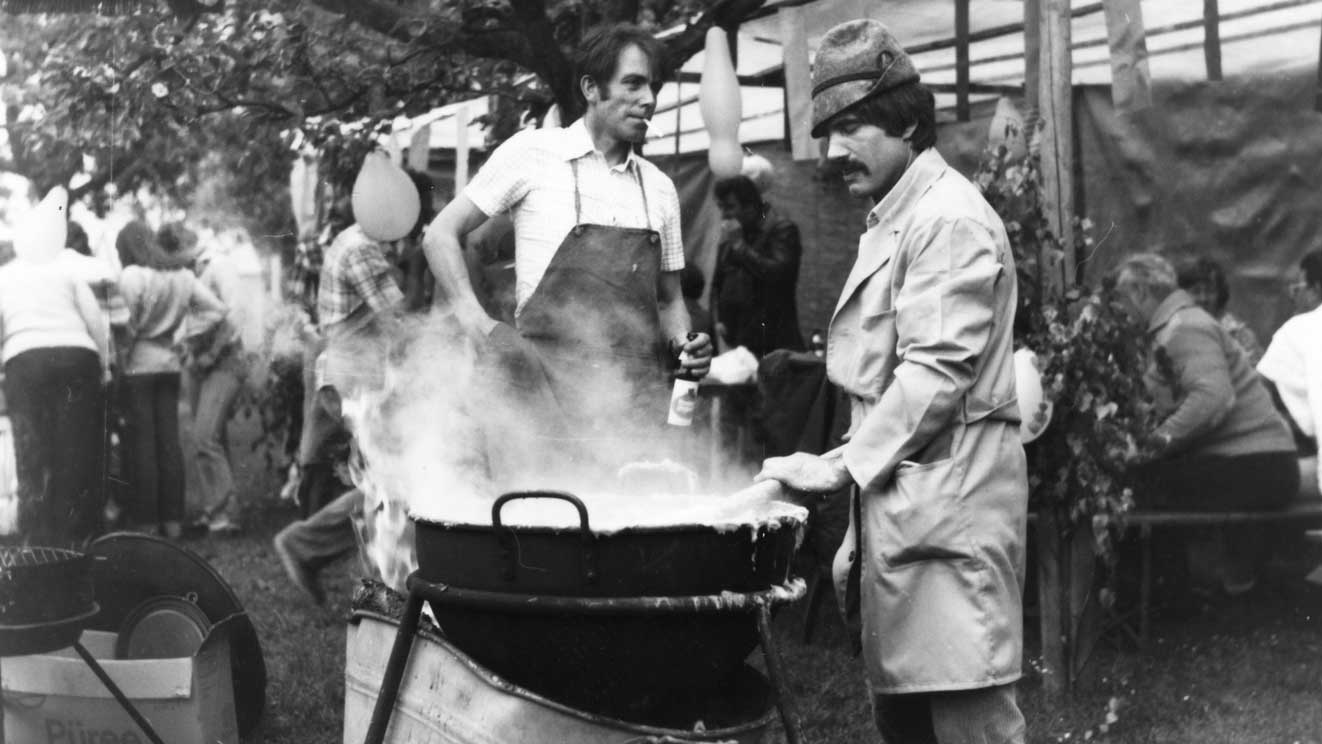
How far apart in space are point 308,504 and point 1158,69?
4944 millimetres

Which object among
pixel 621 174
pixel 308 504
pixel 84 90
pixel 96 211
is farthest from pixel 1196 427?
pixel 96 211

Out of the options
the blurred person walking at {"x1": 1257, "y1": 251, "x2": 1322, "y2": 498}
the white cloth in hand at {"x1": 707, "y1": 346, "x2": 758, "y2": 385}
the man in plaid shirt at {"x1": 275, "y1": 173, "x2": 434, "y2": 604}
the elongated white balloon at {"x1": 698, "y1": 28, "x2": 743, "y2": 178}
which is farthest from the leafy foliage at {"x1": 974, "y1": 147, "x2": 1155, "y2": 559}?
the man in plaid shirt at {"x1": 275, "y1": 173, "x2": 434, "y2": 604}

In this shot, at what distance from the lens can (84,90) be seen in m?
6.06

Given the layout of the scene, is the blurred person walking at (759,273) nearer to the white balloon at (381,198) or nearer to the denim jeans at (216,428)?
the white balloon at (381,198)

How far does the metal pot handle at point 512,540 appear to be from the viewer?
8.75 ft

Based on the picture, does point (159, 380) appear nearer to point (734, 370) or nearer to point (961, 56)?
point (734, 370)

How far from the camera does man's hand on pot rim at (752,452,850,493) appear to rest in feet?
9.86

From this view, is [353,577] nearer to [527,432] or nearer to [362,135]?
[362,135]

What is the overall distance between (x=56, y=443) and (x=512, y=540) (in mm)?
3418

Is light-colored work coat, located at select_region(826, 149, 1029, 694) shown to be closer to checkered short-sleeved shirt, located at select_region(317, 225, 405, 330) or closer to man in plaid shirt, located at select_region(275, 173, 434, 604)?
man in plaid shirt, located at select_region(275, 173, 434, 604)

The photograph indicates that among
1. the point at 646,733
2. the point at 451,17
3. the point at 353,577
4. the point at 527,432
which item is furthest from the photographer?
the point at 353,577

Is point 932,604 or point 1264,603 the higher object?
point 932,604

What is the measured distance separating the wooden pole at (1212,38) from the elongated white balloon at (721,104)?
206 cm

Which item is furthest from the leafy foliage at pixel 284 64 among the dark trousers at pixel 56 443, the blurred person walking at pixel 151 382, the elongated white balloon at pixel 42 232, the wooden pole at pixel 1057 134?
the blurred person walking at pixel 151 382
